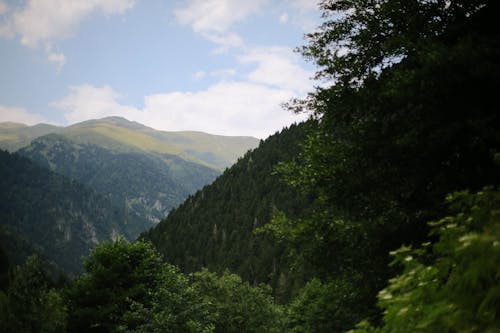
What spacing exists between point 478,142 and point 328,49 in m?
5.80

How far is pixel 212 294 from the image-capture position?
42.2m

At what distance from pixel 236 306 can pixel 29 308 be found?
72.8 ft

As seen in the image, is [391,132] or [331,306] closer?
[391,132]

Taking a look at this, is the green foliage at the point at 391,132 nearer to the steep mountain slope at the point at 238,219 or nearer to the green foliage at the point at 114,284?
the green foliage at the point at 114,284

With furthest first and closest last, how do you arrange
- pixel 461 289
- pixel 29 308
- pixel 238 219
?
1. pixel 238 219
2. pixel 29 308
3. pixel 461 289

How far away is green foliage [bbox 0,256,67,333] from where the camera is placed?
22.5 meters

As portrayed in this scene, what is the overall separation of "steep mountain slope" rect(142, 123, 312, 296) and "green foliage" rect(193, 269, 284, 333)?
75.0m

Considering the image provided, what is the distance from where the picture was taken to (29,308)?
2347cm

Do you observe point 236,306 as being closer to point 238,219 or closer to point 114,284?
point 114,284

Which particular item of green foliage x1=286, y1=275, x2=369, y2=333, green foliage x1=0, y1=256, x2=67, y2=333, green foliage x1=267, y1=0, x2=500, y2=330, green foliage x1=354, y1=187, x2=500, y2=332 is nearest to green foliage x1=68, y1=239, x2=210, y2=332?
green foliage x1=0, y1=256, x2=67, y2=333

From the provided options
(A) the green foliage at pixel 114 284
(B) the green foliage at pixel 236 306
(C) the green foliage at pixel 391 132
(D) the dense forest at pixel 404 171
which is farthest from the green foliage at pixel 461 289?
(B) the green foliage at pixel 236 306

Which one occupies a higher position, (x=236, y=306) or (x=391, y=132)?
(x=391, y=132)

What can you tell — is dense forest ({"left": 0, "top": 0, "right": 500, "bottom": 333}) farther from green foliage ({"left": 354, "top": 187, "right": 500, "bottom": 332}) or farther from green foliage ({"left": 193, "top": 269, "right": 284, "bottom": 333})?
green foliage ({"left": 193, "top": 269, "right": 284, "bottom": 333})

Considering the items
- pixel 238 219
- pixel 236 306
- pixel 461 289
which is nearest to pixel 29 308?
pixel 236 306
